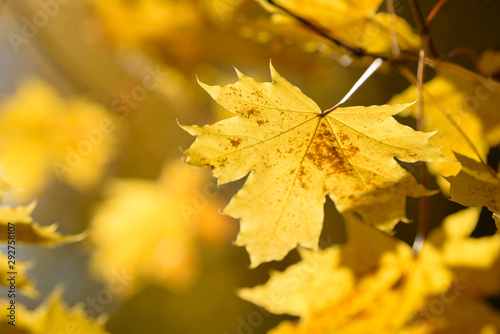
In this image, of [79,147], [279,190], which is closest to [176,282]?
[79,147]

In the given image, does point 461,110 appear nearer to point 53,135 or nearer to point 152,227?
point 152,227

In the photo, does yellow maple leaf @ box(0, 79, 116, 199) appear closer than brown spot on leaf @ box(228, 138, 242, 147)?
No

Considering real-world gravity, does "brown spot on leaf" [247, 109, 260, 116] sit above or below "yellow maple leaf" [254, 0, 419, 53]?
below

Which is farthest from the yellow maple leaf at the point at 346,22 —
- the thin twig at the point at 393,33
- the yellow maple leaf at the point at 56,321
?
the yellow maple leaf at the point at 56,321

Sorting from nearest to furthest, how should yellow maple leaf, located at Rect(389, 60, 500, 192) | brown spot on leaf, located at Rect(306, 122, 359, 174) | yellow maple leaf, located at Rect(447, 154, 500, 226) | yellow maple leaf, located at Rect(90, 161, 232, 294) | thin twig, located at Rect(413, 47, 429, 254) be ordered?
1. yellow maple leaf, located at Rect(447, 154, 500, 226)
2. brown spot on leaf, located at Rect(306, 122, 359, 174)
3. thin twig, located at Rect(413, 47, 429, 254)
4. yellow maple leaf, located at Rect(389, 60, 500, 192)
5. yellow maple leaf, located at Rect(90, 161, 232, 294)

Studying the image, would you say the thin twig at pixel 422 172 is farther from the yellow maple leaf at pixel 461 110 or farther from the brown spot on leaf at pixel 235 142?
the brown spot on leaf at pixel 235 142

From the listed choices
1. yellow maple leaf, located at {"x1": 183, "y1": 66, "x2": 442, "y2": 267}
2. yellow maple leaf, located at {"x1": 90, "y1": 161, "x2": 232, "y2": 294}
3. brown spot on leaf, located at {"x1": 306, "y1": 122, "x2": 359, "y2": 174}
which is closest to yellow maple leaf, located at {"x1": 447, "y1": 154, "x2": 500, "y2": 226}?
yellow maple leaf, located at {"x1": 183, "y1": 66, "x2": 442, "y2": 267}

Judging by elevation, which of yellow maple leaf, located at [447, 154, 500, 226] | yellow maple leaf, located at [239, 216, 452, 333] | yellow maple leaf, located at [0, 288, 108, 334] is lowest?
yellow maple leaf, located at [0, 288, 108, 334]

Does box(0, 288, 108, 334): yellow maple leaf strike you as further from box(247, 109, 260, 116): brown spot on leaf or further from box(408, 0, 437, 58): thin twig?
box(408, 0, 437, 58): thin twig
